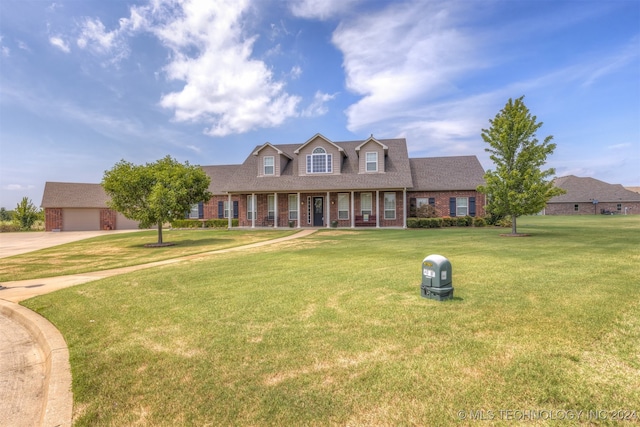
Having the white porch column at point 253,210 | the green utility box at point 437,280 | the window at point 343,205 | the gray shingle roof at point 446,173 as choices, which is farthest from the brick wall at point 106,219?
the green utility box at point 437,280

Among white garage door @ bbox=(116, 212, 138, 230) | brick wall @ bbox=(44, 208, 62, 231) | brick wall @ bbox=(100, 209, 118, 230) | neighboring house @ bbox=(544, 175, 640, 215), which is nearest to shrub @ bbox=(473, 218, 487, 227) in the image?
white garage door @ bbox=(116, 212, 138, 230)

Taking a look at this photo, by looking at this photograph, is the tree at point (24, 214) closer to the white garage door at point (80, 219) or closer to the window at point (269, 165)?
the white garage door at point (80, 219)

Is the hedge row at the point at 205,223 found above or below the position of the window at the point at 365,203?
below

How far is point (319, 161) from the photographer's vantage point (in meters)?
27.3

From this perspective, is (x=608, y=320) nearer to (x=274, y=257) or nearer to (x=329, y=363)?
(x=329, y=363)

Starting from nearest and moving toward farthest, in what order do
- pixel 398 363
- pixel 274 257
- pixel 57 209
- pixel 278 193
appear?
pixel 398 363
pixel 274 257
pixel 278 193
pixel 57 209

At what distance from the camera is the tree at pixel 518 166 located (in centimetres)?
1727

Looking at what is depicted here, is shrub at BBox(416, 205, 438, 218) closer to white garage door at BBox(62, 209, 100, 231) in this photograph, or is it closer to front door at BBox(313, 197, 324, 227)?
front door at BBox(313, 197, 324, 227)

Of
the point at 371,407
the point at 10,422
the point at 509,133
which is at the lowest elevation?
the point at 10,422

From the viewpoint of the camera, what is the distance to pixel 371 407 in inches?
111

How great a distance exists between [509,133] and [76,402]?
20996 millimetres

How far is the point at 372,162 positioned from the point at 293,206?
25.4 feet

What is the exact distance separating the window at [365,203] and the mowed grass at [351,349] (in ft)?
61.6

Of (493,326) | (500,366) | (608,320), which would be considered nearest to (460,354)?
(500,366)
